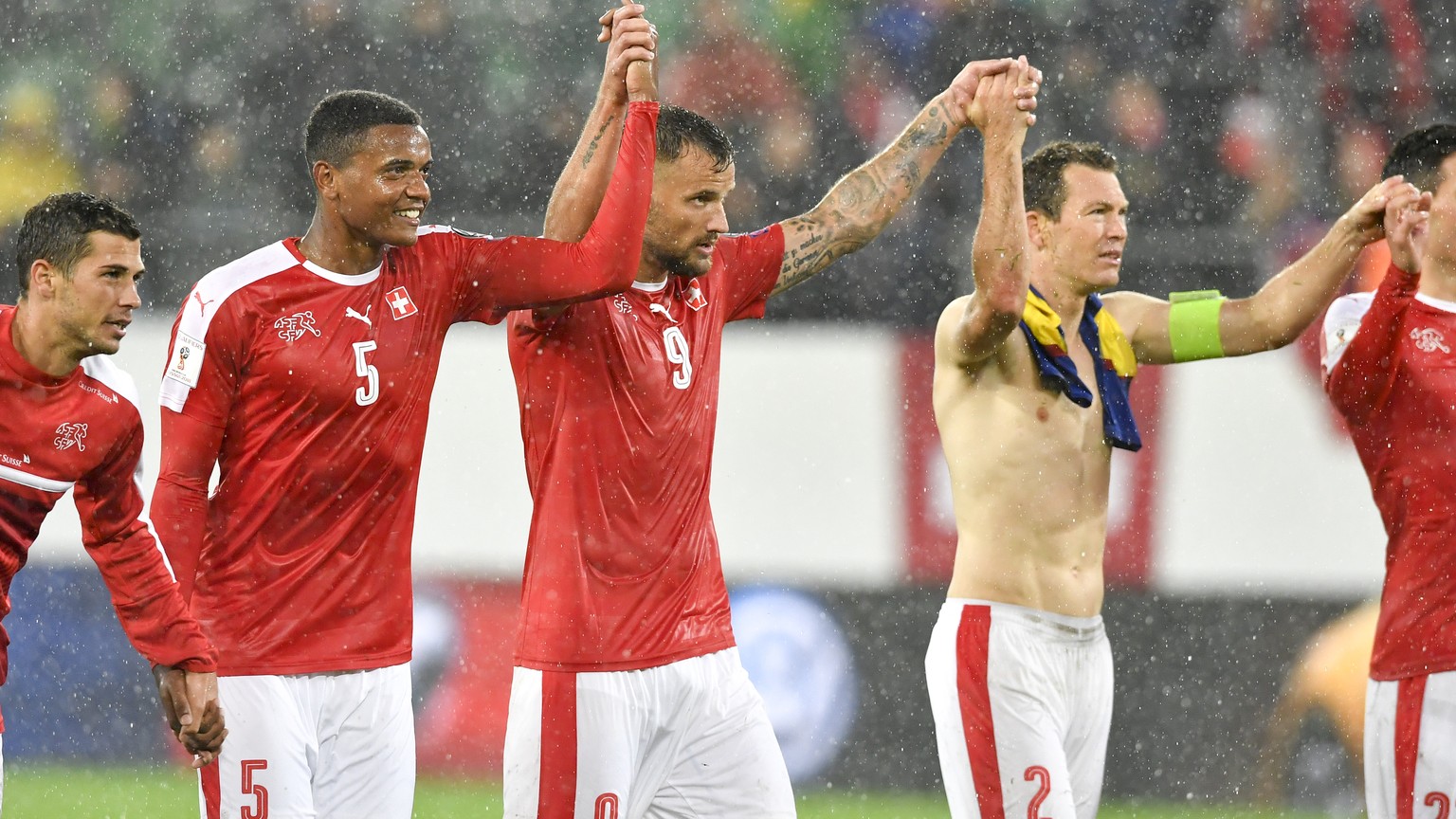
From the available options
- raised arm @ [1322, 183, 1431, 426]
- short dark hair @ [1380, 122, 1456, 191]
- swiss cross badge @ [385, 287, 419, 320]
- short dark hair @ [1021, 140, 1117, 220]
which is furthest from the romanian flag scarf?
swiss cross badge @ [385, 287, 419, 320]

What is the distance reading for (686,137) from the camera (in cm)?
459

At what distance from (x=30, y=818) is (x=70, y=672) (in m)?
0.96

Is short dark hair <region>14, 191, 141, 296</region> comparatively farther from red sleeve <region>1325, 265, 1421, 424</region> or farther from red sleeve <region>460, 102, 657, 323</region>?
red sleeve <region>1325, 265, 1421, 424</region>

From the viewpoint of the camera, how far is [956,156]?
951 cm

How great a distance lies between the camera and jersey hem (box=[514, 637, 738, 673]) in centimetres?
428

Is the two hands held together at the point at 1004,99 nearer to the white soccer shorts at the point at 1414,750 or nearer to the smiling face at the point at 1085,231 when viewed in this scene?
the smiling face at the point at 1085,231

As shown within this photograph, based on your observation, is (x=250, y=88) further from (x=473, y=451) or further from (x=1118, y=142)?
(x=1118, y=142)

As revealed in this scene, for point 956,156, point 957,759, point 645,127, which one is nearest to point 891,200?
point 645,127

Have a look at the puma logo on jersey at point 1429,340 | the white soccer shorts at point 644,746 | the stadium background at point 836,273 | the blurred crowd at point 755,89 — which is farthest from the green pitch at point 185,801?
the white soccer shorts at point 644,746

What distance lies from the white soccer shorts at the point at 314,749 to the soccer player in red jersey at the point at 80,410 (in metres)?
0.10

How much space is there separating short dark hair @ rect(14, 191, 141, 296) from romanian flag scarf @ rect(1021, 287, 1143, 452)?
2.22 meters

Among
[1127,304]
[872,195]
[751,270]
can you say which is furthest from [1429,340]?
[751,270]

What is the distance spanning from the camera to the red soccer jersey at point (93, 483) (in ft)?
13.3

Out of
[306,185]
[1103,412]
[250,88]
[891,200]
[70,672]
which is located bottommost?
[70,672]
